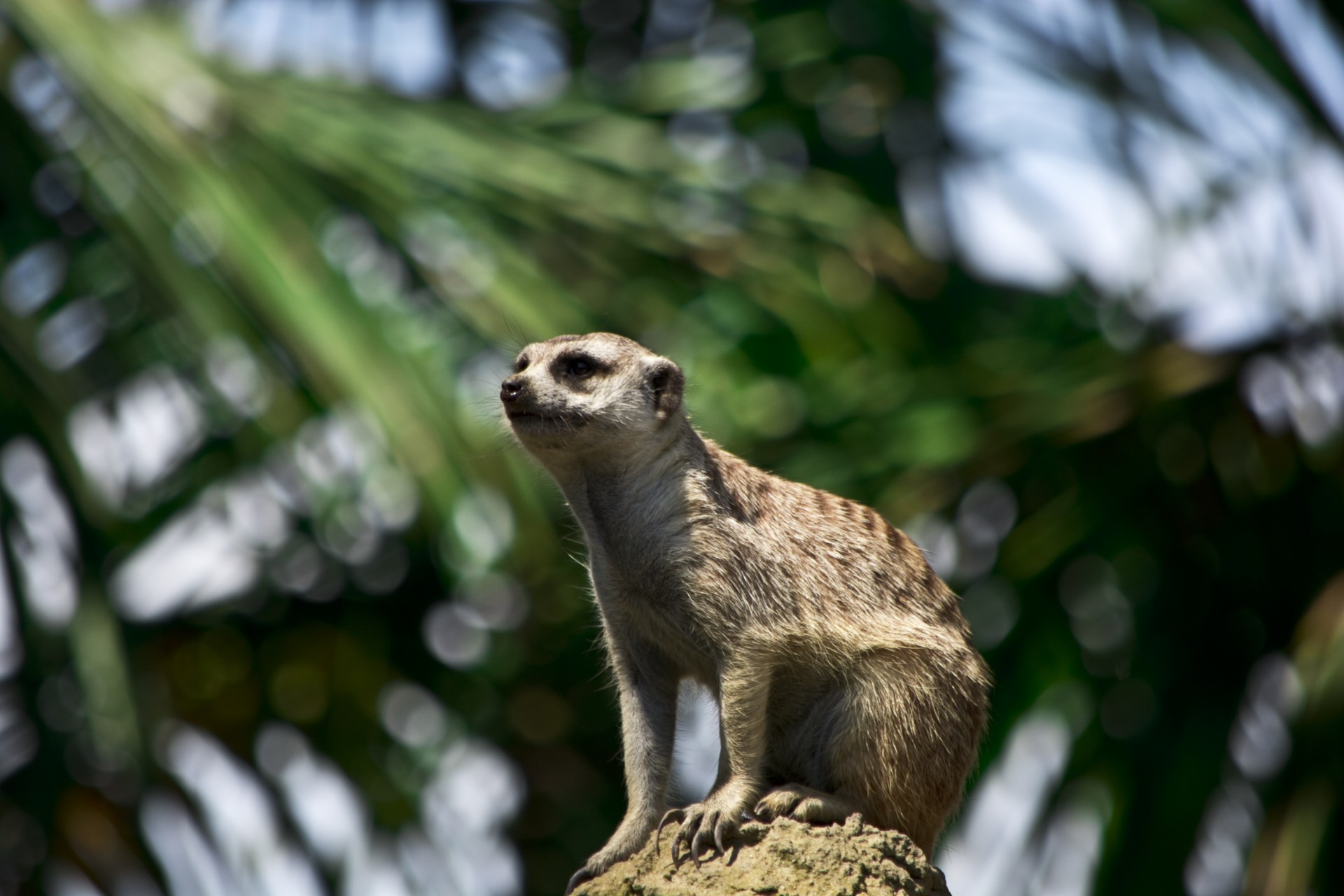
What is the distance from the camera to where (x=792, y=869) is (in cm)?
349

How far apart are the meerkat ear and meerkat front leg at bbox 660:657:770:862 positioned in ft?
2.42

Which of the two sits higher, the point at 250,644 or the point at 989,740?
the point at 989,740

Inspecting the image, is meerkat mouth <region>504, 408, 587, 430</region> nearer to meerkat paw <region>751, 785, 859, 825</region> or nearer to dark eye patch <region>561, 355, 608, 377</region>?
dark eye patch <region>561, 355, 608, 377</region>

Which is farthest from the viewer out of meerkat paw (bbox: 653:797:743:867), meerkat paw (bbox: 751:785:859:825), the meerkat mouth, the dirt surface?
the meerkat mouth

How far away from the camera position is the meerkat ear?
4254mm

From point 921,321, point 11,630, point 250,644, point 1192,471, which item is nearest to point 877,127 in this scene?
point 921,321

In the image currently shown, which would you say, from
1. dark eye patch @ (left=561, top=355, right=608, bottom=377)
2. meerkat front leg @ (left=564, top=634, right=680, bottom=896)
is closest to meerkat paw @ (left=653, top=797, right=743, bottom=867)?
meerkat front leg @ (left=564, top=634, right=680, bottom=896)

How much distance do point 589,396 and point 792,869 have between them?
1388 millimetres

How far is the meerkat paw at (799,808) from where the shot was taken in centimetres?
372

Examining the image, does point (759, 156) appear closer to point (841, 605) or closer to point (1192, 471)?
→ point (1192, 471)

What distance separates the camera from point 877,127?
815cm

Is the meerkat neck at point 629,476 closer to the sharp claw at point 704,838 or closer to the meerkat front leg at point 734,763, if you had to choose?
the meerkat front leg at point 734,763

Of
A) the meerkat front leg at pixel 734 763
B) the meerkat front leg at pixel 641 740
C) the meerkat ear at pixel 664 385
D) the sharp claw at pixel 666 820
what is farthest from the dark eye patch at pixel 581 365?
the sharp claw at pixel 666 820

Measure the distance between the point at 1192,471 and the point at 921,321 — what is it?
51.6 inches
